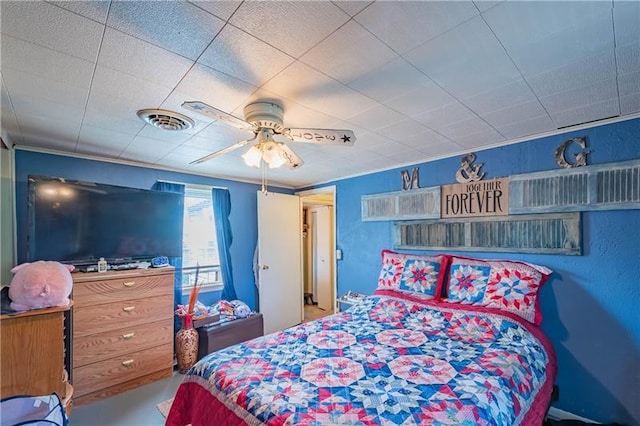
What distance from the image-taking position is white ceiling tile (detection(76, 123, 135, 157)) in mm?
2260

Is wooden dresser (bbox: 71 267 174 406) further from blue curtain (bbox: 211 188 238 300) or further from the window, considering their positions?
blue curtain (bbox: 211 188 238 300)

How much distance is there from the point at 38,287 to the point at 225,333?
1.93 meters

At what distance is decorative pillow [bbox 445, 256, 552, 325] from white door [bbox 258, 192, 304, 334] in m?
2.39

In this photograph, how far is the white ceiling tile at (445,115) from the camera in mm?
1862

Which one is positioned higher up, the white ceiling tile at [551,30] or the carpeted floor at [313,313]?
the white ceiling tile at [551,30]

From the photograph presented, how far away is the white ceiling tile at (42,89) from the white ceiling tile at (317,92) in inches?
43.6

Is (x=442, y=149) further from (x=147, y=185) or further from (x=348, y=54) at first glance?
(x=147, y=185)

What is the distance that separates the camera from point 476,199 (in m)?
2.77

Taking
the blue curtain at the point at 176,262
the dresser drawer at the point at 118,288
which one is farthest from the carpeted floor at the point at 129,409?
the blue curtain at the point at 176,262

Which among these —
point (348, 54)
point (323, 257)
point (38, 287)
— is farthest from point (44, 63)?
point (323, 257)

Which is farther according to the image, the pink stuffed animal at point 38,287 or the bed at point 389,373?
the pink stuffed animal at point 38,287

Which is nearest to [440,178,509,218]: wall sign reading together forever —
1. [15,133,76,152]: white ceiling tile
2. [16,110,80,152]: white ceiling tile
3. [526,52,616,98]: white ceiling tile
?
[526,52,616,98]: white ceiling tile

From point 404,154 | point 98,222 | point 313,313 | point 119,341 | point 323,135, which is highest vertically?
point 404,154

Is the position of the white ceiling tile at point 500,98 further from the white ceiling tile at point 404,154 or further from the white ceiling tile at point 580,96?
the white ceiling tile at point 404,154
